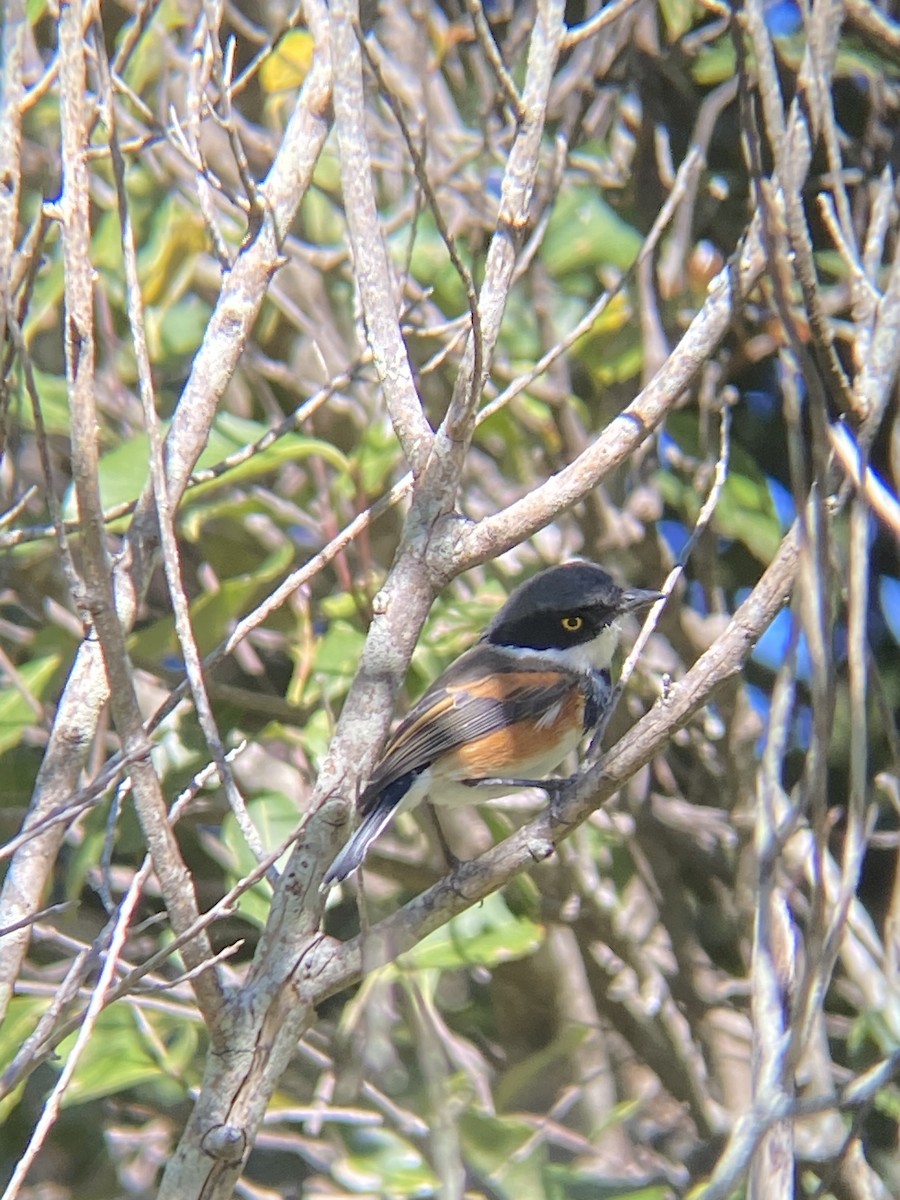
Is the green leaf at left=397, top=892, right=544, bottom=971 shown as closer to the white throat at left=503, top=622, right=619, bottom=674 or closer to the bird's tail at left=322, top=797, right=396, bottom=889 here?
the bird's tail at left=322, top=797, right=396, bottom=889

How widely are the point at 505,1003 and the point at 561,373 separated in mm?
2176

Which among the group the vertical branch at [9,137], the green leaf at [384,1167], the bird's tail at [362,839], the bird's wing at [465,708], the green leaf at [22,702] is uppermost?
the vertical branch at [9,137]

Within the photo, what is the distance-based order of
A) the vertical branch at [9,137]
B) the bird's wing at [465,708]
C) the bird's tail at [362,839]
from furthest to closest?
the bird's wing at [465,708] < the bird's tail at [362,839] < the vertical branch at [9,137]

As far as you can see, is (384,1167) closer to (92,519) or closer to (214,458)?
(214,458)

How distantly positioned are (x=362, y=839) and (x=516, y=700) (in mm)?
786

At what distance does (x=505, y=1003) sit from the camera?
183 inches

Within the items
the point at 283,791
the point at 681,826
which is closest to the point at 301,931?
the point at 283,791

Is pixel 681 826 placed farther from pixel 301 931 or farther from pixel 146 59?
pixel 146 59

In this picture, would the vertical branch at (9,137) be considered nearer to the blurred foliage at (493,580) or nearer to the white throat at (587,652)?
the blurred foliage at (493,580)

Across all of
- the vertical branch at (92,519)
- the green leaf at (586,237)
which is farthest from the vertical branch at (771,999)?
the green leaf at (586,237)

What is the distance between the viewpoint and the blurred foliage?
412 cm

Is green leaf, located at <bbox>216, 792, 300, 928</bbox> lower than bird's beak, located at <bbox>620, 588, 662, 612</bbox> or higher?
lower

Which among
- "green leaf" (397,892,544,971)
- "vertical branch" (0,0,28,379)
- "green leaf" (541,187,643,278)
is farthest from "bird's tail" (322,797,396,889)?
"green leaf" (541,187,643,278)

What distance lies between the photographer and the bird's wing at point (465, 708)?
3.75 meters
